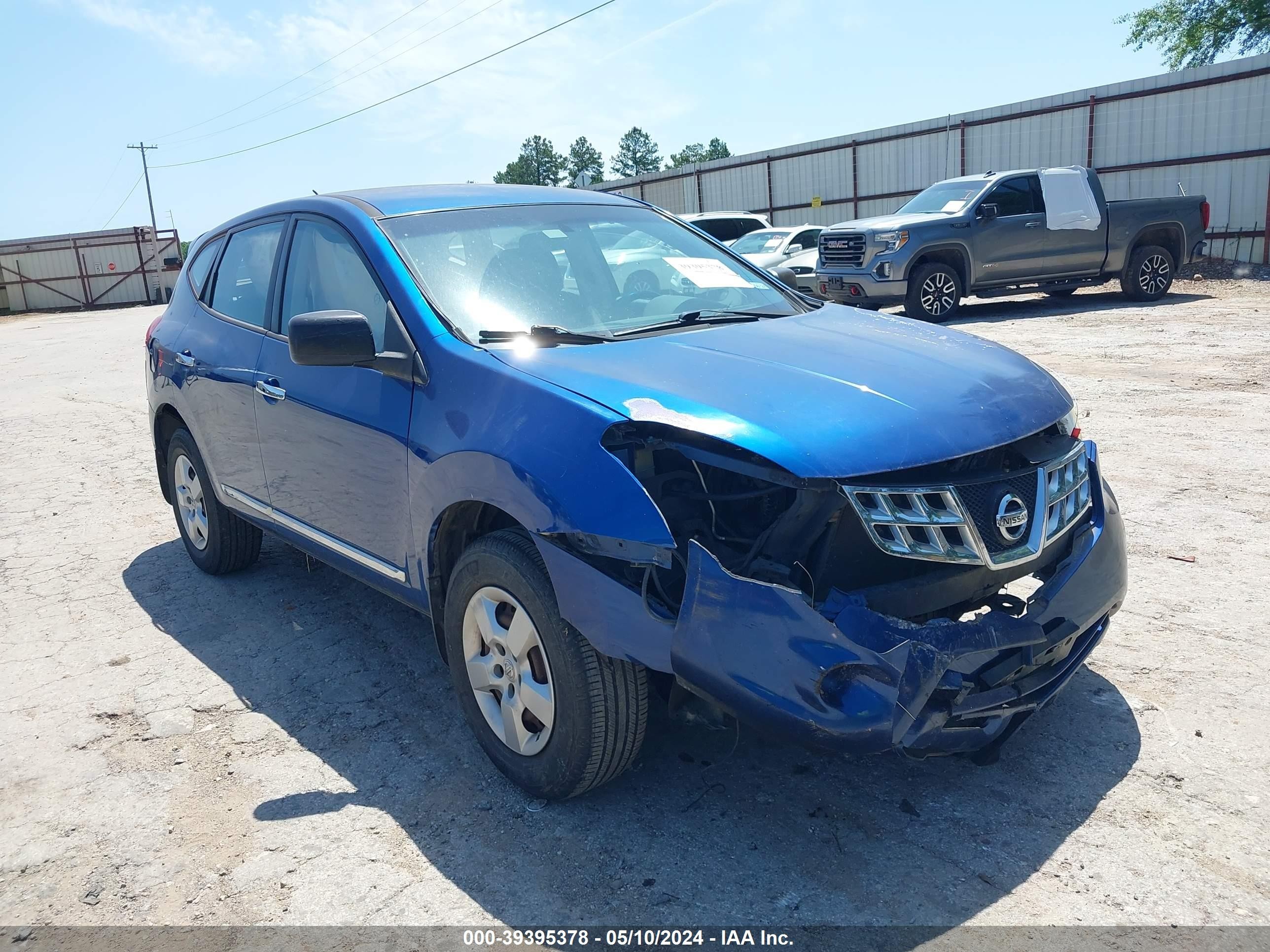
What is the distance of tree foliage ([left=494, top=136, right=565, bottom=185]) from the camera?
354 ft

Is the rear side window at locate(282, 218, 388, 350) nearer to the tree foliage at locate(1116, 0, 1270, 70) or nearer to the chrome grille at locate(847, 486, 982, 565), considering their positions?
the chrome grille at locate(847, 486, 982, 565)

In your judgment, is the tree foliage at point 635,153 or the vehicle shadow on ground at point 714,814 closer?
the vehicle shadow on ground at point 714,814

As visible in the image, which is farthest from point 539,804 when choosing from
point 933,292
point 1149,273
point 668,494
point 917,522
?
point 1149,273

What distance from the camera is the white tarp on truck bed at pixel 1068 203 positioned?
546 inches

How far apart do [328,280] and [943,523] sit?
8.40 feet

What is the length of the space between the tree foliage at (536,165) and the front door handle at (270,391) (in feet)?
349

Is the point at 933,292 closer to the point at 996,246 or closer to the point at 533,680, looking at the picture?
the point at 996,246

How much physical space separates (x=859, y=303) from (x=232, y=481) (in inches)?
457

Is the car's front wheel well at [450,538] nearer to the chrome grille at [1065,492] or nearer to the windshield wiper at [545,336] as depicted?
the windshield wiper at [545,336]

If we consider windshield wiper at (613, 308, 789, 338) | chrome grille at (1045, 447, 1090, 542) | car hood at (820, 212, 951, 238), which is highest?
car hood at (820, 212, 951, 238)

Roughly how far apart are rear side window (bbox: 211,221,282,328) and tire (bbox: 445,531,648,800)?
1.99 m

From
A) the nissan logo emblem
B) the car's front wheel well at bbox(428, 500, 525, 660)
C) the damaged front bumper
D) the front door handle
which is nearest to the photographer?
the damaged front bumper

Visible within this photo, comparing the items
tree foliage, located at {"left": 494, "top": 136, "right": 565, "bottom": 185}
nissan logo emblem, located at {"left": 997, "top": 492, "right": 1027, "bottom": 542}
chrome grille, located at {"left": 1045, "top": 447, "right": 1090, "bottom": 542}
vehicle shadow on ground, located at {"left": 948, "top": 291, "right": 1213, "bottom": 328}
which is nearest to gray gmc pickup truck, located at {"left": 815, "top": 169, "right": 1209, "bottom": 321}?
vehicle shadow on ground, located at {"left": 948, "top": 291, "right": 1213, "bottom": 328}

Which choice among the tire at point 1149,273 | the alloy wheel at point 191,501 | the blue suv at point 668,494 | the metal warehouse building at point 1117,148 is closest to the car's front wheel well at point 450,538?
the blue suv at point 668,494
